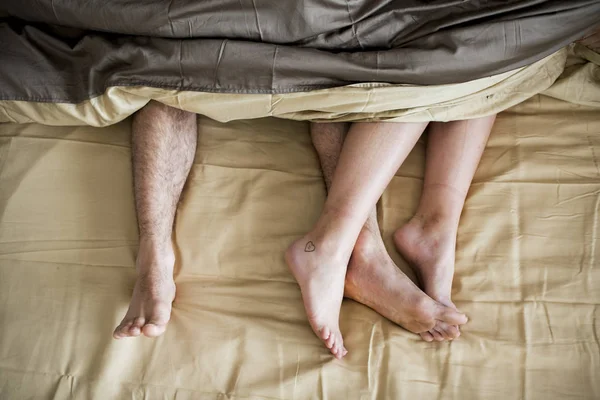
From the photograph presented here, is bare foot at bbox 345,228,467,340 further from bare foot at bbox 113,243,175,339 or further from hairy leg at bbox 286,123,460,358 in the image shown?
bare foot at bbox 113,243,175,339

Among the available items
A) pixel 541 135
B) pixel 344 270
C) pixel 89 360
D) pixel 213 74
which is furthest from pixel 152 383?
pixel 541 135

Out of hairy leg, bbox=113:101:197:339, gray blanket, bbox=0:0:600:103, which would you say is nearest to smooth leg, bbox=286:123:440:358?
gray blanket, bbox=0:0:600:103

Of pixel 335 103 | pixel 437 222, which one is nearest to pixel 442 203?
pixel 437 222

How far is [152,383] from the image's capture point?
36.4 inches

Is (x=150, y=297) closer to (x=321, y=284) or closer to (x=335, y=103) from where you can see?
(x=321, y=284)

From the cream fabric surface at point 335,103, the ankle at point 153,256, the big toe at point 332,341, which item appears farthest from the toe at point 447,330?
the ankle at point 153,256

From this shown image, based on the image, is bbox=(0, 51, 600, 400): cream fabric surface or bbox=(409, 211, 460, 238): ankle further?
bbox=(409, 211, 460, 238): ankle

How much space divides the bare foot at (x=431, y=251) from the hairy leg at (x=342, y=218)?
9 cm

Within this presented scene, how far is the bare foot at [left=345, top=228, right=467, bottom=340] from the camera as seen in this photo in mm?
954

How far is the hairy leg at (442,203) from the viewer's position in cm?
102

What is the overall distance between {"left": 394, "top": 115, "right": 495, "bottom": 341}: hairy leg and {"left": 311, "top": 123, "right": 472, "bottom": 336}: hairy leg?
43 mm

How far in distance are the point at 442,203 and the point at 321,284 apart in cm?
27

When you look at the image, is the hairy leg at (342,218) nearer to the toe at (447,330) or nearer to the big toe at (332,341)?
the big toe at (332,341)

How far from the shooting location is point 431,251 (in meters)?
1.03
